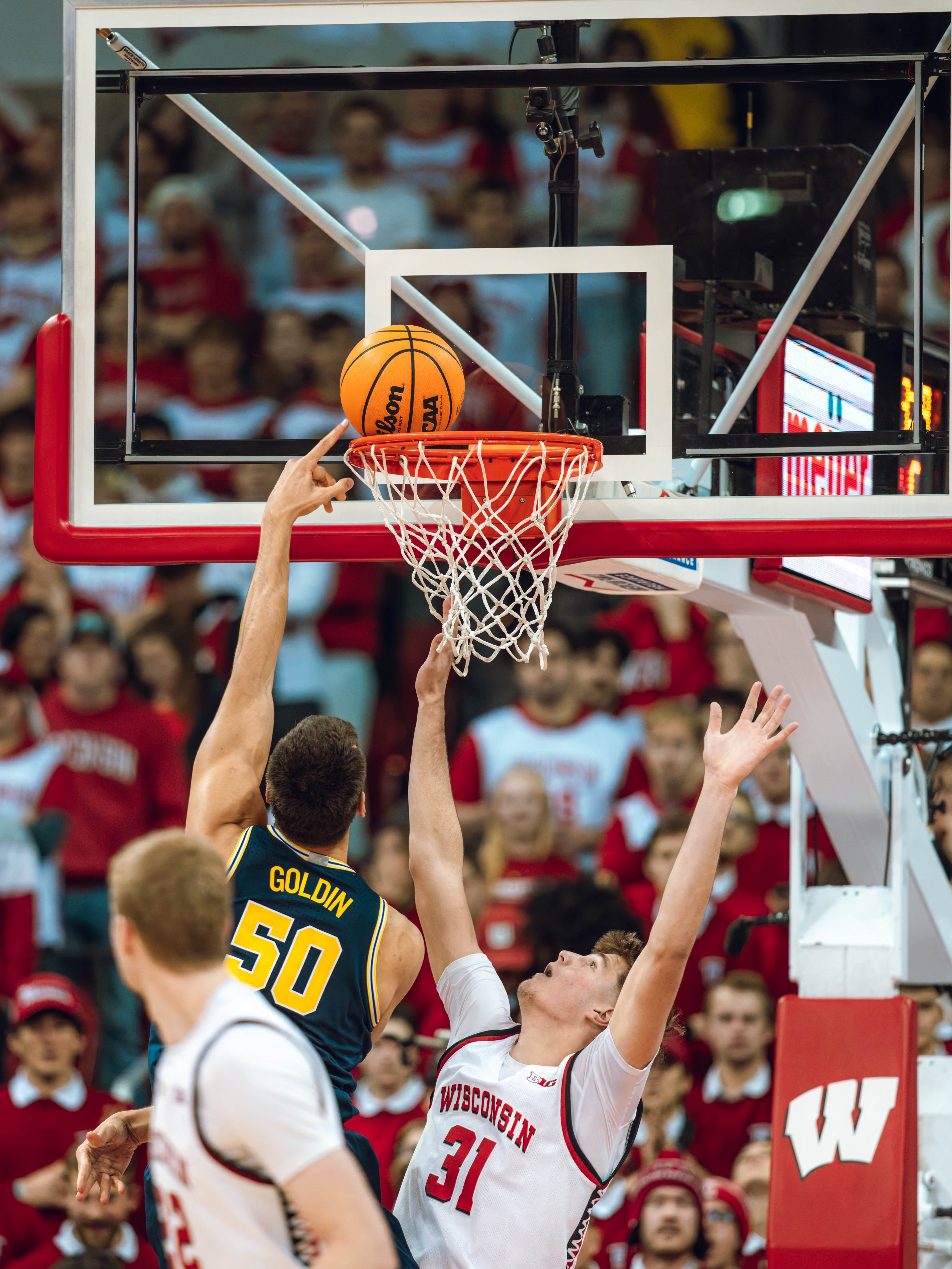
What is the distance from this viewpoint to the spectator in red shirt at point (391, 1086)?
7.05 metres

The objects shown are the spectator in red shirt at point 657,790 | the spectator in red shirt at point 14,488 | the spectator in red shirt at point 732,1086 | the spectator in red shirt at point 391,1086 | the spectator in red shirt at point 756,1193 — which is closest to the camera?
the spectator in red shirt at point 756,1193

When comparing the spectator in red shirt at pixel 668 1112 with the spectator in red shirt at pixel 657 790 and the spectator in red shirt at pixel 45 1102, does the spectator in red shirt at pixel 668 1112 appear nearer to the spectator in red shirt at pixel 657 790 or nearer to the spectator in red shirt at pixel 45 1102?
the spectator in red shirt at pixel 657 790

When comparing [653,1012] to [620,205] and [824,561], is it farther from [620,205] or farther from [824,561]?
[620,205]

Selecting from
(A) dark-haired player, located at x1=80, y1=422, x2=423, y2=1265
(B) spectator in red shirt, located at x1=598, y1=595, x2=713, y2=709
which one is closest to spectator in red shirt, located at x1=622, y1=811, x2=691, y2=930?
(B) spectator in red shirt, located at x1=598, y1=595, x2=713, y2=709

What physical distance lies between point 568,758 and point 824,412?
3154 millimetres

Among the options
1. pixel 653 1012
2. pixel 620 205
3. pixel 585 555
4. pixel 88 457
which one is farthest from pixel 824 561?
pixel 620 205

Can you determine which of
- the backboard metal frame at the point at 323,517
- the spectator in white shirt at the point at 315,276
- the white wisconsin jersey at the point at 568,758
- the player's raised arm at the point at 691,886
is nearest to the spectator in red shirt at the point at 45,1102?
the white wisconsin jersey at the point at 568,758

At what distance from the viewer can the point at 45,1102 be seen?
722 cm

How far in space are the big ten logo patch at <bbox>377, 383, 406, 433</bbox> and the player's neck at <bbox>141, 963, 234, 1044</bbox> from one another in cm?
171

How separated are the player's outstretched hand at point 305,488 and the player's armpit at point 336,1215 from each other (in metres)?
1.96

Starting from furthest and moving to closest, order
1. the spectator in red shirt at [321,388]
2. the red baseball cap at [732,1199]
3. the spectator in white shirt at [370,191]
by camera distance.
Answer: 1. the spectator in red shirt at [321,388]
2. the spectator in white shirt at [370,191]
3. the red baseball cap at [732,1199]

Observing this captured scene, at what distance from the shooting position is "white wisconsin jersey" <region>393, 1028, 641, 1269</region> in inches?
161

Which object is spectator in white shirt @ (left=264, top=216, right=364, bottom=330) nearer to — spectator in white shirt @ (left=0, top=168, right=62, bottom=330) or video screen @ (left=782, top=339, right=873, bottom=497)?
spectator in white shirt @ (left=0, top=168, right=62, bottom=330)

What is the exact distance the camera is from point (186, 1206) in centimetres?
285
